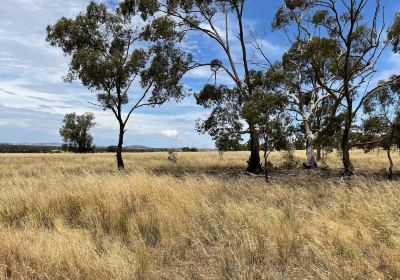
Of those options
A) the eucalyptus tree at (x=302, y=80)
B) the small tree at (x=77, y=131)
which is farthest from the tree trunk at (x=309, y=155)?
the small tree at (x=77, y=131)

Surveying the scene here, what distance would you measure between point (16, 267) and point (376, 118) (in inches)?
923

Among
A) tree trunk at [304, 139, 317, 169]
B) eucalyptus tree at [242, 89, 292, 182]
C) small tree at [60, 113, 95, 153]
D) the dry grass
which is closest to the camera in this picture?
the dry grass

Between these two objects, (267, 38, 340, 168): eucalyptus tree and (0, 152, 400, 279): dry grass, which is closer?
(0, 152, 400, 279): dry grass

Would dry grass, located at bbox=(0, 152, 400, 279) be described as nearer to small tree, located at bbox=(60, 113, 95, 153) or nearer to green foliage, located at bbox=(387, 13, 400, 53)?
green foliage, located at bbox=(387, 13, 400, 53)

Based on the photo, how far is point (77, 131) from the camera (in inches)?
3378

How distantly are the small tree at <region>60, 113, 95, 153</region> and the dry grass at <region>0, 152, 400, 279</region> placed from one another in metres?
77.9

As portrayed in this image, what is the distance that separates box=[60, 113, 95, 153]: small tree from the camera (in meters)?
85.2

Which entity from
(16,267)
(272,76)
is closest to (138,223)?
(16,267)

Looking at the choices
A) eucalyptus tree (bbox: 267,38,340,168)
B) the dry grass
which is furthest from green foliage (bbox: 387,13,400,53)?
the dry grass

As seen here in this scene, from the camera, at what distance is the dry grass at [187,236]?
4.97m

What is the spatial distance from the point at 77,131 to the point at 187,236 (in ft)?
272

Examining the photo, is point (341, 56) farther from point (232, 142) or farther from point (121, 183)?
point (121, 183)

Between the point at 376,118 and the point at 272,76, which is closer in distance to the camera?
the point at 272,76

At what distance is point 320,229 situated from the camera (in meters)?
6.71
